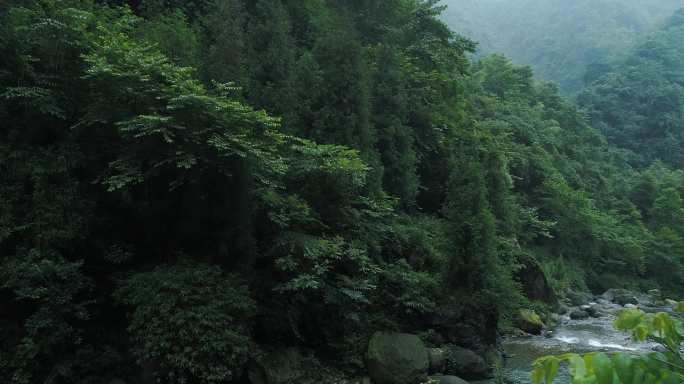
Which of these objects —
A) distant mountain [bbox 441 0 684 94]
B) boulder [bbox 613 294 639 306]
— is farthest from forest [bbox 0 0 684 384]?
distant mountain [bbox 441 0 684 94]

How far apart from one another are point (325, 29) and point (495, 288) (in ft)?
35.6

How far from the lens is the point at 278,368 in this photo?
31.2ft

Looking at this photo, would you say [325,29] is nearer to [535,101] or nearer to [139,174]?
[139,174]

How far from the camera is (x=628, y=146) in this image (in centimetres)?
4944

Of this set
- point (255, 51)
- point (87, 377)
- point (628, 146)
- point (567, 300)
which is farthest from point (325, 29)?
point (628, 146)

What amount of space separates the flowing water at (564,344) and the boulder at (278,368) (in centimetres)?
566

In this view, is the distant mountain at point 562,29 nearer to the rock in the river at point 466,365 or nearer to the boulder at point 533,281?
the boulder at point 533,281

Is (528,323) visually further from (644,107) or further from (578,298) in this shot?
(644,107)

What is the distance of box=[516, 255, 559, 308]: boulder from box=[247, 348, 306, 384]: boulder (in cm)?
1298

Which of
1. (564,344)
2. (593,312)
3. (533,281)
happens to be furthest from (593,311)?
(564,344)

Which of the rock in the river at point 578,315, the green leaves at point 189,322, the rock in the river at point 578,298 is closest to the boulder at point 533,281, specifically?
the rock in the river at point 578,315

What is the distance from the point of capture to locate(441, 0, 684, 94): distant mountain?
82.9m

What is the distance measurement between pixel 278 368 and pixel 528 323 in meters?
11.7

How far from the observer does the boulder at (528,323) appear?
1734 cm
